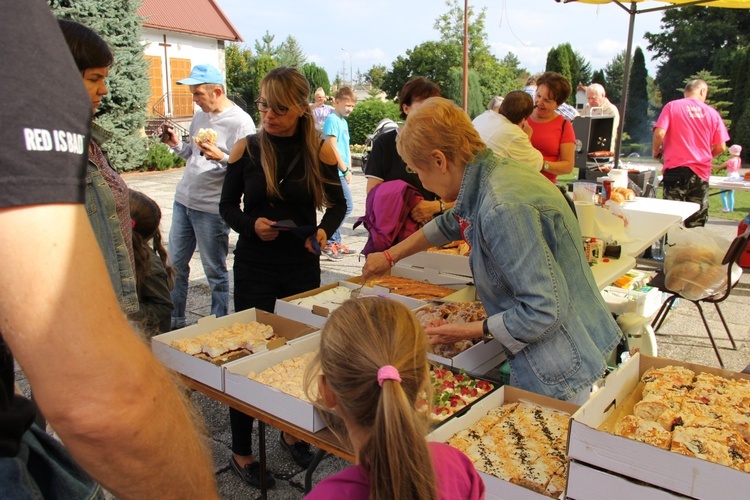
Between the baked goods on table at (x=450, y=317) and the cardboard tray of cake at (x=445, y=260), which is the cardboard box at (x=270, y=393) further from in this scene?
the cardboard tray of cake at (x=445, y=260)

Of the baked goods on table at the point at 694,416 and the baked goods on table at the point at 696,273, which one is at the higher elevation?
the baked goods on table at the point at 694,416

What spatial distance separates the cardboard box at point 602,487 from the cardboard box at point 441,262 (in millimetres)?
1861

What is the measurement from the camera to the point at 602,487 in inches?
61.1

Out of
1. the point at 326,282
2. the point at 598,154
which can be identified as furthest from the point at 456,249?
the point at 598,154

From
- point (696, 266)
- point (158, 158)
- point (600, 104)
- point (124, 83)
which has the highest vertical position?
point (124, 83)

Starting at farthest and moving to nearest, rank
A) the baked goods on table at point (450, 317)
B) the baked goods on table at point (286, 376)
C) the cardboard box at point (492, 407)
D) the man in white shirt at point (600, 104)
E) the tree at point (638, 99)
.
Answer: the tree at point (638, 99), the man in white shirt at point (600, 104), the baked goods on table at point (450, 317), the baked goods on table at point (286, 376), the cardboard box at point (492, 407)

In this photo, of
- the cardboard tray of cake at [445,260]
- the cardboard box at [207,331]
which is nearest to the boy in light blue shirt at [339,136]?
the cardboard tray of cake at [445,260]

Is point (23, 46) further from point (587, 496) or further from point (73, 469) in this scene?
point (587, 496)

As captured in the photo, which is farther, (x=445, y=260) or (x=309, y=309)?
(x=445, y=260)

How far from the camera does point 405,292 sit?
125 inches

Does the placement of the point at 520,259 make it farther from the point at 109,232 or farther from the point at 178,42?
the point at 178,42

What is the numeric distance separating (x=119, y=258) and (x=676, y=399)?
1.90m

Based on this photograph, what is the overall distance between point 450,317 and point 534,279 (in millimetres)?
774

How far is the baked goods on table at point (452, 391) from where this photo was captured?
2004 mm
